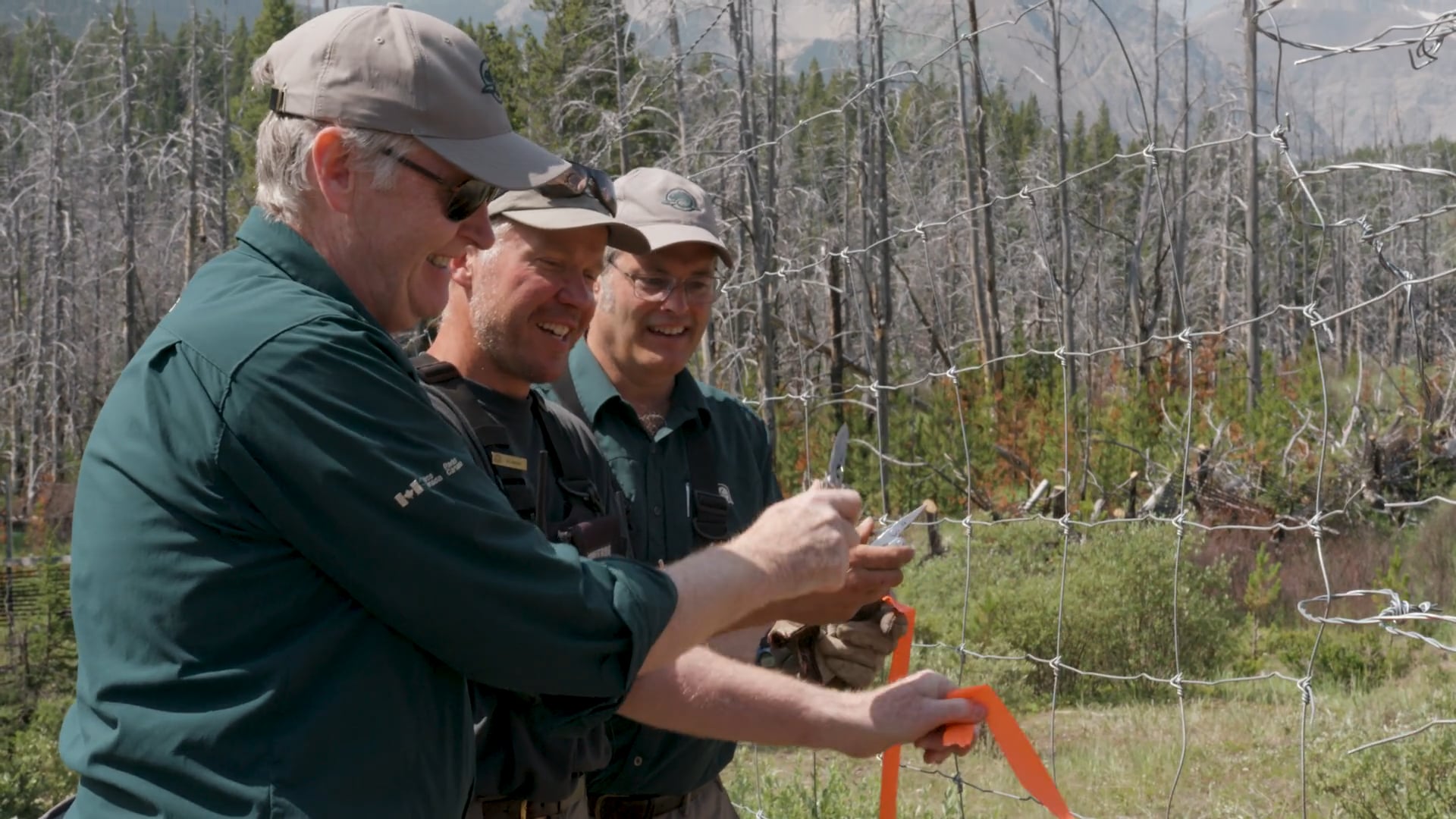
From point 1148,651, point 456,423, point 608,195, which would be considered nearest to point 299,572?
point 456,423

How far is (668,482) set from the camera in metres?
2.93

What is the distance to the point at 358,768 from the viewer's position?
1454 mm

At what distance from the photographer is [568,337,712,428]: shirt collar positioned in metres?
2.96

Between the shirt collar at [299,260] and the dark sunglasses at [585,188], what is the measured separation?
90 centimetres

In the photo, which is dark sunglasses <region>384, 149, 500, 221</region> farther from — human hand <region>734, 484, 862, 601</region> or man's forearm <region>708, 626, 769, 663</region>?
man's forearm <region>708, 626, 769, 663</region>

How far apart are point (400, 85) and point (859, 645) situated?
5.14 ft

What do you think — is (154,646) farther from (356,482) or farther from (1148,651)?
(1148,651)

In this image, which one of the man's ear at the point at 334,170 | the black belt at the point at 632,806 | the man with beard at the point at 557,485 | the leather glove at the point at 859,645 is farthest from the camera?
the black belt at the point at 632,806

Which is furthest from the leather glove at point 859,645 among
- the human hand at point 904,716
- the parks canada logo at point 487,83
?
the parks canada logo at point 487,83

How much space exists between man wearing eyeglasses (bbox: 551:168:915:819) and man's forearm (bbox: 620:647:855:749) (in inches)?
12.3

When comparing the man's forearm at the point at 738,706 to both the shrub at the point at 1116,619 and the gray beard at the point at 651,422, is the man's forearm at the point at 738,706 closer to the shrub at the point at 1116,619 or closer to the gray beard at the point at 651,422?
the gray beard at the point at 651,422

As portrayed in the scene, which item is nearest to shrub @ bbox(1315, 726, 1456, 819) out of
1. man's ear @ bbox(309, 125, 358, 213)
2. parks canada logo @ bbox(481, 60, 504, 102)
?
parks canada logo @ bbox(481, 60, 504, 102)

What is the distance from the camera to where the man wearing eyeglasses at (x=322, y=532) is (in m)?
1.41

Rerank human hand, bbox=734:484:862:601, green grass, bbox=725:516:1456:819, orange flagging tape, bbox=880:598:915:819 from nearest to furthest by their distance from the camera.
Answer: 1. human hand, bbox=734:484:862:601
2. orange flagging tape, bbox=880:598:915:819
3. green grass, bbox=725:516:1456:819
